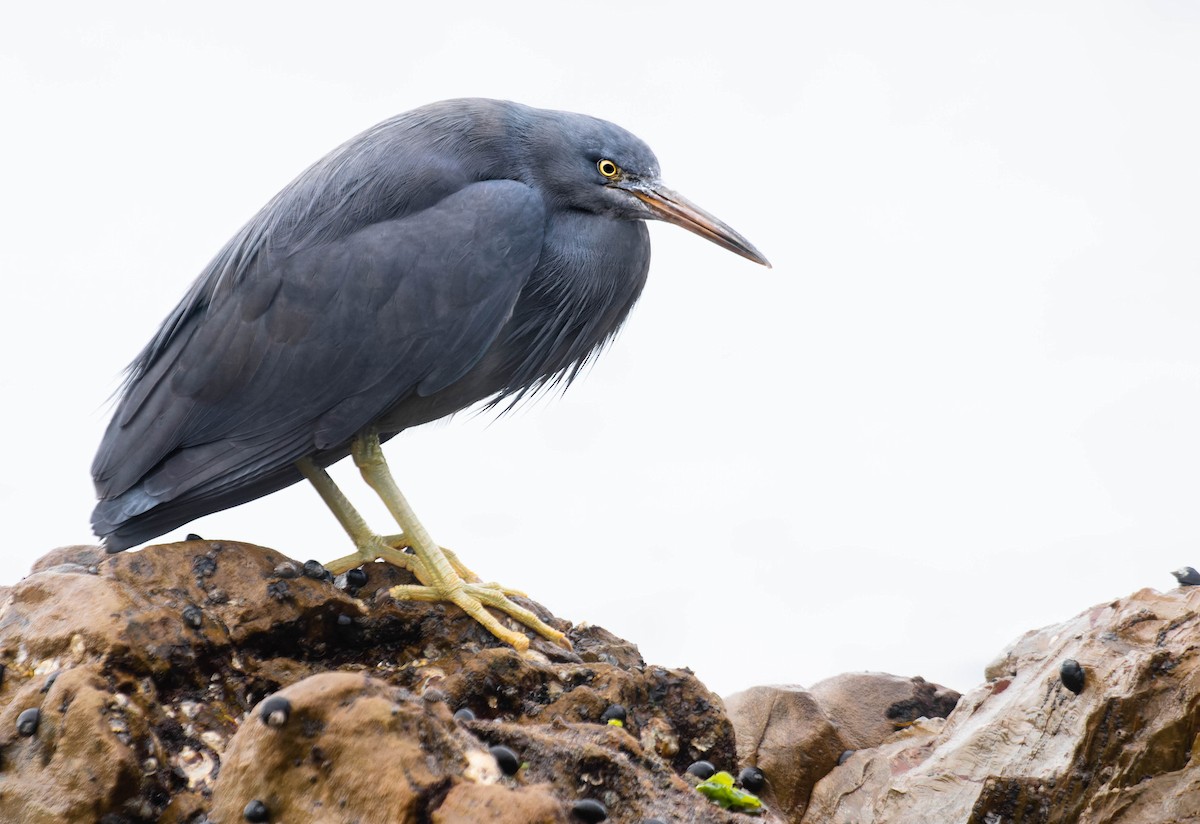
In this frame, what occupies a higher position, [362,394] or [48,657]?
[362,394]

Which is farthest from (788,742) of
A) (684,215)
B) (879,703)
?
(684,215)

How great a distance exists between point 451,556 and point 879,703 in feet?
6.68

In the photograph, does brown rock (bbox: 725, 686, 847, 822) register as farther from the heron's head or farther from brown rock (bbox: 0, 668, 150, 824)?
brown rock (bbox: 0, 668, 150, 824)

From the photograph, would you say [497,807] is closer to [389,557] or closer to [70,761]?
[70,761]

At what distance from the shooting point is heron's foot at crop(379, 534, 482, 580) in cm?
523

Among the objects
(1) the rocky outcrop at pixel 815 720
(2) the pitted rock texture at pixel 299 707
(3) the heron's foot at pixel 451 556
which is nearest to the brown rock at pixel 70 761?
(2) the pitted rock texture at pixel 299 707

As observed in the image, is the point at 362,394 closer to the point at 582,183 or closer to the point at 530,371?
the point at 530,371

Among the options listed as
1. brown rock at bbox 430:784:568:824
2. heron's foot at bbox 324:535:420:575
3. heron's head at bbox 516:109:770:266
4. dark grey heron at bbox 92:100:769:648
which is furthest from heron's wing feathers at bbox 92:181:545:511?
brown rock at bbox 430:784:568:824

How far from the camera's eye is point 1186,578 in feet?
14.3

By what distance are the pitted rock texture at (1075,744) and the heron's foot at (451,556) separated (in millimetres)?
1703

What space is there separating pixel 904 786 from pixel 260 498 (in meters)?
2.76

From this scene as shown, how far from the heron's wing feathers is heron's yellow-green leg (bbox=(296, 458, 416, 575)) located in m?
0.43

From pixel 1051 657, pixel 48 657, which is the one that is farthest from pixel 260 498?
pixel 1051 657

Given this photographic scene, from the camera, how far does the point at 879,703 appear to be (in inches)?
218
